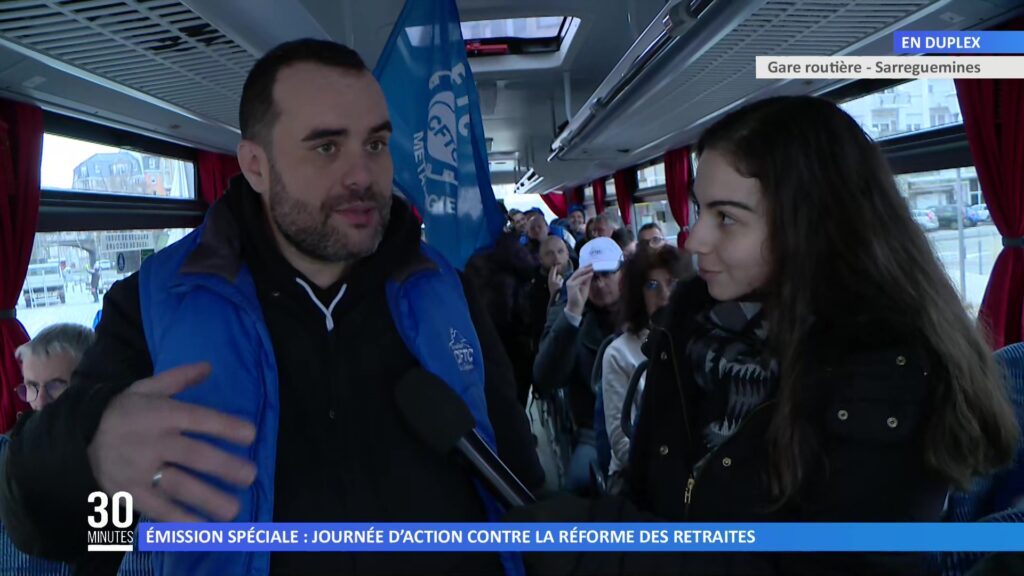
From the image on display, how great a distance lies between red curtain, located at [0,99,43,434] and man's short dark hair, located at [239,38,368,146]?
94.9 inches

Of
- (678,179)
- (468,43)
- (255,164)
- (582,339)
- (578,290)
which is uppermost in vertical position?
(468,43)

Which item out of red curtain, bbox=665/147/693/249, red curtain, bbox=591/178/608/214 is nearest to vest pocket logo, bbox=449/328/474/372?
red curtain, bbox=665/147/693/249

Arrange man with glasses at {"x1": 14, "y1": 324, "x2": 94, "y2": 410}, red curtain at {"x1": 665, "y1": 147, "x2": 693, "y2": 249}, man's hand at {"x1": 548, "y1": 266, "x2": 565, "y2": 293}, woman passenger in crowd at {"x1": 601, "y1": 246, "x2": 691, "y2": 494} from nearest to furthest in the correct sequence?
man with glasses at {"x1": 14, "y1": 324, "x2": 94, "y2": 410}
woman passenger in crowd at {"x1": 601, "y1": 246, "x2": 691, "y2": 494}
man's hand at {"x1": 548, "y1": 266, "x2": 565, "y2": 293}
red curtain at {"x1": 665, "y1": 147, "x2": 693, "y2": 249}

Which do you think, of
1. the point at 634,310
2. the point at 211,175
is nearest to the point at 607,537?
the point at 634,310

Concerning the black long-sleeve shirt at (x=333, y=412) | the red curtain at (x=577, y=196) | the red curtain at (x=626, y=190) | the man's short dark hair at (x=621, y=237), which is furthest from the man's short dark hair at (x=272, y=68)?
the red curtain at (x=577, y=196)

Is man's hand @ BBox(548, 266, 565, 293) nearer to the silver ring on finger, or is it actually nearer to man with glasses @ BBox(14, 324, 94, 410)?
man with glasses @ BBox(14, 324, 94, 410)

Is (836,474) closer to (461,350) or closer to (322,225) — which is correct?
(461,350)

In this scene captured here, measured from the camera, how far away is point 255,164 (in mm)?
936

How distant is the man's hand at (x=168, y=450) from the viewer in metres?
0.54

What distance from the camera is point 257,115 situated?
0.92 metres

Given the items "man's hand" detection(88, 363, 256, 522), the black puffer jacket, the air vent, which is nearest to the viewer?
"man's hand" detection(88, 363, 256, 522)

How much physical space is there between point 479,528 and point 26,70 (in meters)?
2.34

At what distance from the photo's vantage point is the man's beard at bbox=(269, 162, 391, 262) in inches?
34.8

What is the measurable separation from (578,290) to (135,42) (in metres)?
1.57
